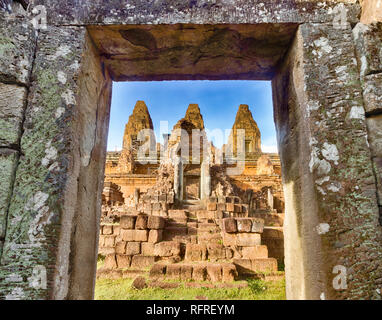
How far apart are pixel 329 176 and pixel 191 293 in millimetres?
4686

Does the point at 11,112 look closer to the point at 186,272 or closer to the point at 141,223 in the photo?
the point at 186,272

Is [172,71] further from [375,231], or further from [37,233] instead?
[375,231]

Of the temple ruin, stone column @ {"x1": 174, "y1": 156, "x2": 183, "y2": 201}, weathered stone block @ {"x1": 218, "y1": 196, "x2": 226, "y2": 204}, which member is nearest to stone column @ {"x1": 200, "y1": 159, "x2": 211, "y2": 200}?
the temple ruin

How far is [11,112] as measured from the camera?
7.07 ft

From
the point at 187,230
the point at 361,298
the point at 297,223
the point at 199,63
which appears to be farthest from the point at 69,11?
the point at 187,230

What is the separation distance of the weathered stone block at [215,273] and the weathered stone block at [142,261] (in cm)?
198

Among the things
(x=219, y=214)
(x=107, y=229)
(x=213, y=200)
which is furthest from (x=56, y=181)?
(x=213, y=200)

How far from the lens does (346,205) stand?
77.7 inches

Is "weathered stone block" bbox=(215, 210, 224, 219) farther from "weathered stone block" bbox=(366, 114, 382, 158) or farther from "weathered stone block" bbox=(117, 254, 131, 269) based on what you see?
"weathered stone block" bbox=(366, 114, 382, 158)

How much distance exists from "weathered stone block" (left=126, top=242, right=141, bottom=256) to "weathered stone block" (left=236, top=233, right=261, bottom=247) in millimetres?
3023

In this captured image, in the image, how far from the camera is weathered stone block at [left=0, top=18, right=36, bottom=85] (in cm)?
221

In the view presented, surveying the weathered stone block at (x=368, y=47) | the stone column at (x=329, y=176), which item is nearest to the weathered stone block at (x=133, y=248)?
the stone column at (x=329, y=176)

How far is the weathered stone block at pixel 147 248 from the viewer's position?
8117 mm

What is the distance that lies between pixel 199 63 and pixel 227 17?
0.63 metres
